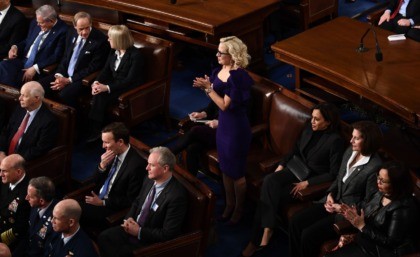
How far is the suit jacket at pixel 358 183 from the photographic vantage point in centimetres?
415

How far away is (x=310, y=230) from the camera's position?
423 cm

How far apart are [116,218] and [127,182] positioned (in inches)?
9.8

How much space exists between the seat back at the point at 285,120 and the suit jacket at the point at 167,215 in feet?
3.33

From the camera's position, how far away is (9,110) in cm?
563

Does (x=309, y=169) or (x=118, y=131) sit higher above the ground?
(x=118, y=131)

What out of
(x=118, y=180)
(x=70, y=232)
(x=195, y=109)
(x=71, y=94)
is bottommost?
(x=195, y=109)

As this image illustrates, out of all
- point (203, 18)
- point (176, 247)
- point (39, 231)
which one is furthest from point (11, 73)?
point (176, 247)

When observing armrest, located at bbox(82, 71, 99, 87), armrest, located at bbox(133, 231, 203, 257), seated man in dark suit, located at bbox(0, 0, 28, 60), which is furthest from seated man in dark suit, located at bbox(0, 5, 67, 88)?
armrest, located at bbox(133, 231, 203, 257)

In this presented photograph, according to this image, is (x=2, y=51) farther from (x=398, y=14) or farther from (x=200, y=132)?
(x=398, y=14)

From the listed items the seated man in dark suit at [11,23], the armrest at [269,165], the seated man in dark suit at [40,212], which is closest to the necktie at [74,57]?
the seated man in dark suit at [11,23]

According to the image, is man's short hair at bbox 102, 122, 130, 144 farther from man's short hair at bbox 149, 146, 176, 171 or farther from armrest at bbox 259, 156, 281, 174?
armrest at bbox 259, 156, 281, 174

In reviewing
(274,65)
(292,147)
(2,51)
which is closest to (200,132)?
(292,147)

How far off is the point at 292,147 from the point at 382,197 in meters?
0.98

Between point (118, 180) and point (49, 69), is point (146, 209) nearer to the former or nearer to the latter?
point (118, 180)
